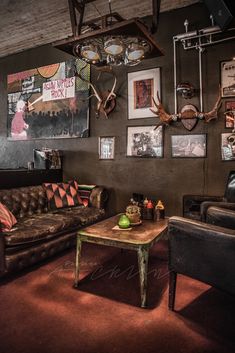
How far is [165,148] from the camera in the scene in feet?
13.2

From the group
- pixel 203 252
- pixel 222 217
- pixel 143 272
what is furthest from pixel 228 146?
pixel 143 272

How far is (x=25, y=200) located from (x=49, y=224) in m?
0.74

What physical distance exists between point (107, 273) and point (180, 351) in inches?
49.9

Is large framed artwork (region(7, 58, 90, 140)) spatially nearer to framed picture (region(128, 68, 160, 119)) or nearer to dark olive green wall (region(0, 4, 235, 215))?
dark olive green wall (region(0, 4, 235, 215))

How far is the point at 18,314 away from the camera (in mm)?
2051

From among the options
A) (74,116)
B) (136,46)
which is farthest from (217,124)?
(74,116)

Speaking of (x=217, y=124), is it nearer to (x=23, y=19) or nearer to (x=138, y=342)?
(x=138, y=342)

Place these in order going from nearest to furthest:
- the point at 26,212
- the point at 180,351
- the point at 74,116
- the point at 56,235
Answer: the point at 180,351
the point at 56,235
the point at 26,212
the point at 74,116

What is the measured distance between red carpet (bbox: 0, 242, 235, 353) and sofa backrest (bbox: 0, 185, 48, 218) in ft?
3.13

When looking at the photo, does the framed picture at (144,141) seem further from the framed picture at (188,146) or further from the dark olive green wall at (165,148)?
the framed picture at (188,146)

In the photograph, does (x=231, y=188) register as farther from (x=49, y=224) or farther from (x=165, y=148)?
(x=49, y=224)

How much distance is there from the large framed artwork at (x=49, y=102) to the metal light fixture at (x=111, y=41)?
1.93 meters

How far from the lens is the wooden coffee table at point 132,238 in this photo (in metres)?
2.17

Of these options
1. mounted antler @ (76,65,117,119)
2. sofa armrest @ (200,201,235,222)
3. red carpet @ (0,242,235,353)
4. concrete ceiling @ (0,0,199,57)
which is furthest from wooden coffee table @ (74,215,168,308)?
concrete ceiling @ (0,0,199,57)
